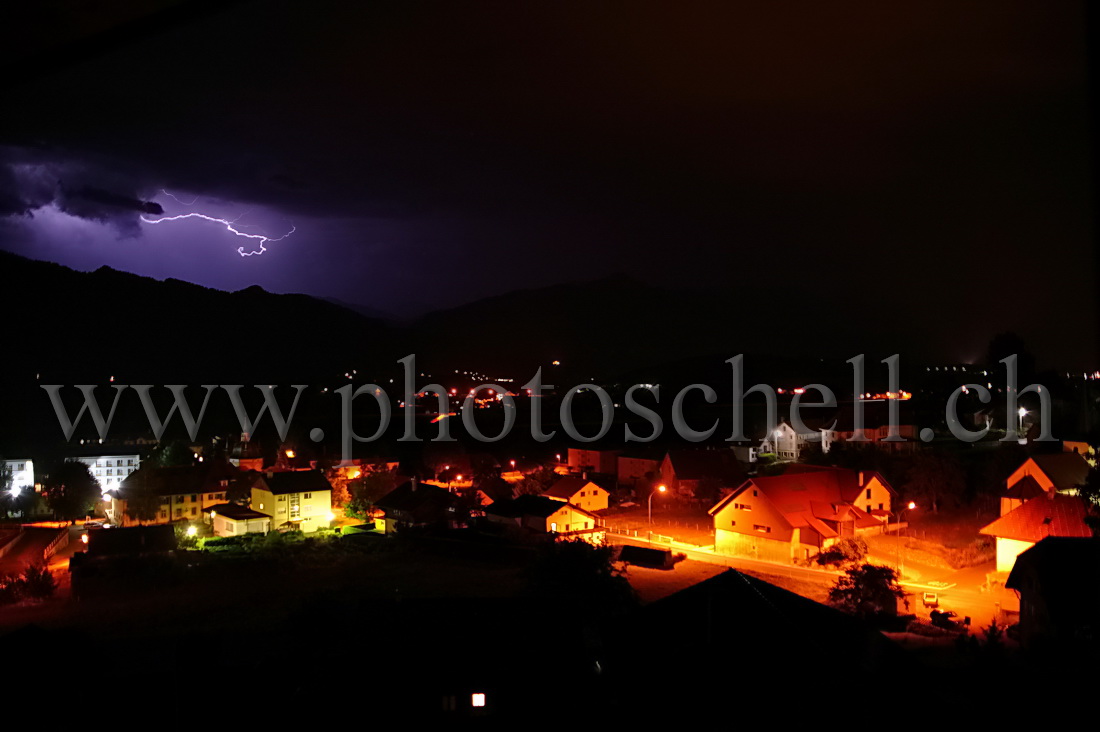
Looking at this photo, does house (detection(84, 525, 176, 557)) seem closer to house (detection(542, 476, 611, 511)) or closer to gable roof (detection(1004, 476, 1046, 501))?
house (detection(542, 476, 611, 511))

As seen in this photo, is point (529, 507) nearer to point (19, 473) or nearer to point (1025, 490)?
point (1025, 490)

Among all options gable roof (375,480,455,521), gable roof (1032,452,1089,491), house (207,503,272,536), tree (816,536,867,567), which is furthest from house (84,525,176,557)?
gable roof (1032,452,1089,491)

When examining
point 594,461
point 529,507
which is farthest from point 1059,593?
point 594,461

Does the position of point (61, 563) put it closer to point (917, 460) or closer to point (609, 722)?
point (609, 722)

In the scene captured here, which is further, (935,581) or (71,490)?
(71,490)

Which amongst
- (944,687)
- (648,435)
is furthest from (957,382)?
(944,687)

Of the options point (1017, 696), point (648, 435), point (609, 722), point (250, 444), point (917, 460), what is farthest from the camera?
point (648, 435)
